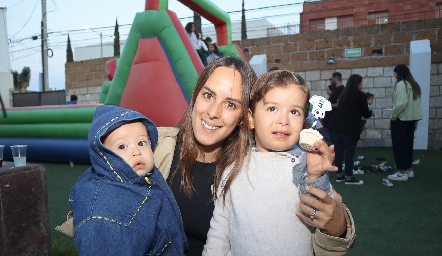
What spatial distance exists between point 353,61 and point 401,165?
4.31 meters

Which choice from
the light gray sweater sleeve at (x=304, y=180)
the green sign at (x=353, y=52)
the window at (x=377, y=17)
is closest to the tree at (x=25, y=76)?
the window at (x=377, y=17)

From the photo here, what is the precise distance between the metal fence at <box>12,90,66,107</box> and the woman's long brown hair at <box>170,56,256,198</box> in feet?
52.3

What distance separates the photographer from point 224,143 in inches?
71.7

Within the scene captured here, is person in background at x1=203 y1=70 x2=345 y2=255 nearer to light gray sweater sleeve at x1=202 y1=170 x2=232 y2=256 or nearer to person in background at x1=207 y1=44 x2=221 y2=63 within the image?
light gray sweater sleeve at x1=202 y1=170 x2=232 y2=256

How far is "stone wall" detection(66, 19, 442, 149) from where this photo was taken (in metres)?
8.61

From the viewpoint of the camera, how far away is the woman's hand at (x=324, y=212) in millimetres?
1260

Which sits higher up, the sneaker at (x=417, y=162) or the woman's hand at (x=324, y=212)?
the woman's hand at (x=324, y=212)

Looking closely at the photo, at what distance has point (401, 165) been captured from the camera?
5516 mm

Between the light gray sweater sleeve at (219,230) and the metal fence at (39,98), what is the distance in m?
16.2

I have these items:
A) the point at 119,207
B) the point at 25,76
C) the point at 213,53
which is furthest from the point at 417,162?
the point at 25,76

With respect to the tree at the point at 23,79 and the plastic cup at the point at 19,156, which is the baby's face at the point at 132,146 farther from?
the tree at the point at 23,79

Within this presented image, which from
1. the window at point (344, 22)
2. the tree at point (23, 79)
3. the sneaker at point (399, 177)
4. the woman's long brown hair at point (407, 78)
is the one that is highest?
the window at point (344, 22)

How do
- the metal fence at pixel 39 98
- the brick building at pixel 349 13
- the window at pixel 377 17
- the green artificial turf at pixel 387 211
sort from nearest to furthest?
1. the green artificial turf at pixel 387 211
2. the metal fence at pixel 39 98
3. the brick building at pixel 349 13
4. the window at pixel 377 17

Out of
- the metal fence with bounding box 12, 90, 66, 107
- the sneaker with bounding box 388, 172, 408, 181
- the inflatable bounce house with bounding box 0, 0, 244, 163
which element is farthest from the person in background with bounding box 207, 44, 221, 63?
the metal fence with bounding box 12, 90, 66, 107
